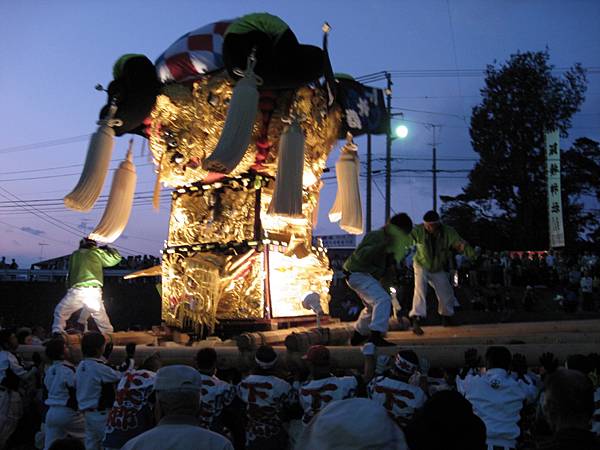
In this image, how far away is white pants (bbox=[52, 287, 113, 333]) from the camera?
9047 millimetres

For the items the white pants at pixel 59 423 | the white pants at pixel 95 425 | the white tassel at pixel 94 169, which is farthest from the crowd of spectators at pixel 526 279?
the white pants at pixel 59 423

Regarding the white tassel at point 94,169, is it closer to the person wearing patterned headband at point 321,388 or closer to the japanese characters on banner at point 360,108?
the japanese characters on banner at point 360,108

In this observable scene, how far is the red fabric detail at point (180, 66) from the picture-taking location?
31.8ft

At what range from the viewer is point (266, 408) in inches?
174

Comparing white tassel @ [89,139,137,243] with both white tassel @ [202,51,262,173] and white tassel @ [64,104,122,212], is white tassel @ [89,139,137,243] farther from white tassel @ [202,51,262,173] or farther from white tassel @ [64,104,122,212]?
white tassel @ [202,51,262,173]

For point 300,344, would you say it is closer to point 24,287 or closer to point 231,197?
point 231,197

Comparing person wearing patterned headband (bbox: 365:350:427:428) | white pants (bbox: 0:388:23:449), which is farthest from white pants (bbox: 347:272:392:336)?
white pants (bbox: 0:388:23:449)

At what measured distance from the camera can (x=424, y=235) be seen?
8398mm

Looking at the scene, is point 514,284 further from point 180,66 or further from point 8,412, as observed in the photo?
point 8,412

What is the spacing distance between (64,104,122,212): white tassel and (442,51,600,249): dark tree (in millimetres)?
22029

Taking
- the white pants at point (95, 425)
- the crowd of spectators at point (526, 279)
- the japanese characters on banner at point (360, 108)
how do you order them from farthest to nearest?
the crowd of spectators at point (526, 279) < the japanese characters on banner at point (360, 108) < the white pants at point (95, 425)

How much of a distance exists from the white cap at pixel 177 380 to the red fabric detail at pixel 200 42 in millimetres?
7645

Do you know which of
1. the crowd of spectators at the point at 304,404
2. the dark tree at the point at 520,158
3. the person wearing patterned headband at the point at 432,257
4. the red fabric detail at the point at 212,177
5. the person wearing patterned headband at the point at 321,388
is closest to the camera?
the crowd of spectators at the point at 304,404

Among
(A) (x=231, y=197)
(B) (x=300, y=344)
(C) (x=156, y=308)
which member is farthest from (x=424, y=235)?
(C) (x=156, y=308)
